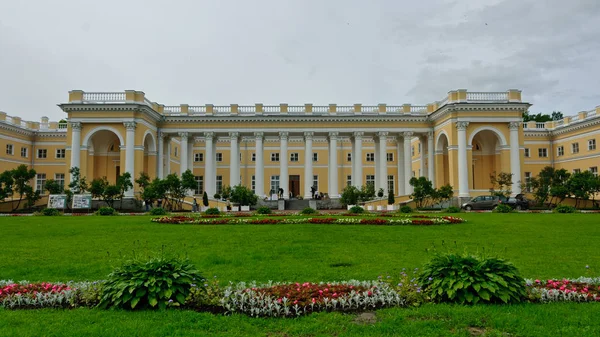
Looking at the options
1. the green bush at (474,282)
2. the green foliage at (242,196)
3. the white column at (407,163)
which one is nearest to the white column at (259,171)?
the green foliage at (242,196)

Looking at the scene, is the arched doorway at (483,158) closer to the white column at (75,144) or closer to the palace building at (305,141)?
the palace building at (305,141)

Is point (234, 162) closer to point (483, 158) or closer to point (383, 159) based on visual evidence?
point (383, 159)

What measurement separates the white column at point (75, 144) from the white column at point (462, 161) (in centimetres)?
3391

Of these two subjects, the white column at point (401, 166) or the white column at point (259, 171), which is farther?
the white column at point (401, 166)

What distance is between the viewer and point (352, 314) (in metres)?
5.81

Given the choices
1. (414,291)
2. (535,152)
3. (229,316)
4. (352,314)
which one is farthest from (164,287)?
(535,152)

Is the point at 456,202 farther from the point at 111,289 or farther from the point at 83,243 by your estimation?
the point at 111,289

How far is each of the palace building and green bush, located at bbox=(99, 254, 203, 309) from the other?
113 feet

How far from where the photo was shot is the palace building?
38.8 m

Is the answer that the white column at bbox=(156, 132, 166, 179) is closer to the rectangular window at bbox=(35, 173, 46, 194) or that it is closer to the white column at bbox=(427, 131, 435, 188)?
the rectangular window at bbox=(35, 173, 46, 194)

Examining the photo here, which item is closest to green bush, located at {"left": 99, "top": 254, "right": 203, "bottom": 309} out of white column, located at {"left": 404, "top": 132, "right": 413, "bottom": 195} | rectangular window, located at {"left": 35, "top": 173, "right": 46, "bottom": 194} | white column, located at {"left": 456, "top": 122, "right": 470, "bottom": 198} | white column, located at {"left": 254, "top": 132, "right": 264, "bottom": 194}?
white column, located at {"left": 456, "top": 122, "right": 470, "bottom": 198}

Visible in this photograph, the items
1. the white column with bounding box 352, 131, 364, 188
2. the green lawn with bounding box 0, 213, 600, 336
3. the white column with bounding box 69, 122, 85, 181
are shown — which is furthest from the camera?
the white column with bounding box 352, 131, 364, 188

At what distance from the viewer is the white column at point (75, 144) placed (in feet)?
126

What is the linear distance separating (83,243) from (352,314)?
958cm
